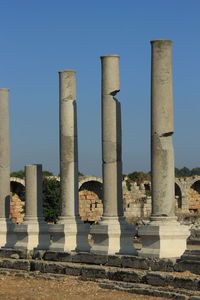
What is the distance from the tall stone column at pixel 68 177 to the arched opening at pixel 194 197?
36438mm

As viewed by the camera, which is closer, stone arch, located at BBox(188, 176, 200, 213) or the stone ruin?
the stone ruin

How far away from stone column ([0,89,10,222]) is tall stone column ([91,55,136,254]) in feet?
20.2

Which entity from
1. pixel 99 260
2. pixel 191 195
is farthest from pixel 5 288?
pixel 191 195

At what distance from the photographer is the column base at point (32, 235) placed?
26156 millimetres

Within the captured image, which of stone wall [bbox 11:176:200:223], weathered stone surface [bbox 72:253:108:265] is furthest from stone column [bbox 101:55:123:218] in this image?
stone wall [bbox 11:176:200:223]

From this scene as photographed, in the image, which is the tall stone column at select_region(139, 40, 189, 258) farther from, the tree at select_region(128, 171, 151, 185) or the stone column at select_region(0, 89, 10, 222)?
the tree at select_region(128, 171, 151, 185)

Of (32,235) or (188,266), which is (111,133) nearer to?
(32,235)

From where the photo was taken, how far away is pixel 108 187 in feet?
76.0

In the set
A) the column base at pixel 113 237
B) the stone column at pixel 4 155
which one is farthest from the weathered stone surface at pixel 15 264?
the stone column at pixel 4 155

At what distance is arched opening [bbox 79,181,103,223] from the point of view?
182 ft

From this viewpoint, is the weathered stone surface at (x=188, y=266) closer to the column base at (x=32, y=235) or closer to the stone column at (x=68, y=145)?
the stone column at (x=68, y=145)

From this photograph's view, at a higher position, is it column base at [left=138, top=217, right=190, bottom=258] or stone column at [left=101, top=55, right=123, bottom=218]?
stone column at [left=101, top=55, right=123, bottom=218]

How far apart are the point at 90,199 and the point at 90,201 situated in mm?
179

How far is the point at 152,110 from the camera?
20.7 meters
